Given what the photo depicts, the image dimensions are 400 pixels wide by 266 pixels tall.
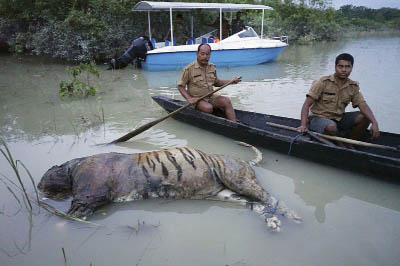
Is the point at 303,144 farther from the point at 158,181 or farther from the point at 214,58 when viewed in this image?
the point at 214,58

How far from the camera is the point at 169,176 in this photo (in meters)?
3.37

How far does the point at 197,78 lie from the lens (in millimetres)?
5820

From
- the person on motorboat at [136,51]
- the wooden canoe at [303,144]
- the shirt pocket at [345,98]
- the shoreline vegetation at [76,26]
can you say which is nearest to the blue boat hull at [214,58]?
the person on motorboat at [136,51]

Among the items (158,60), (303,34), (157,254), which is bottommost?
(157,254)

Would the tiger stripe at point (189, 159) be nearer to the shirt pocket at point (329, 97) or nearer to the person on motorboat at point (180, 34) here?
the shirt pocket at point (329, 97)

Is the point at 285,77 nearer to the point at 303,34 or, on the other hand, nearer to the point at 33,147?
the point at 33,147

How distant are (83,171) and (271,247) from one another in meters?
2.08

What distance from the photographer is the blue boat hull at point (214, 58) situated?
Answer: 11805mm

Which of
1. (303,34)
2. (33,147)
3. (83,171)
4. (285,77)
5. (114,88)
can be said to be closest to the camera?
(83,171)

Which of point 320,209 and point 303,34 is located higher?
point 303,34

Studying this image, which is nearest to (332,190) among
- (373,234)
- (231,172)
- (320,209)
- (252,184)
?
(320,209)

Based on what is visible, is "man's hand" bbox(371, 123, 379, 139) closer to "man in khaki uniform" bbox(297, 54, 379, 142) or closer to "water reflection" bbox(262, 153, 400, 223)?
"man in khaki uniform" bbox(297, 54, 379, 142)

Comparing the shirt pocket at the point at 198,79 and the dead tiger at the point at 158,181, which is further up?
the shirt pocket at the point at 198,79

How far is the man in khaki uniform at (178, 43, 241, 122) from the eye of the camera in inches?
219
